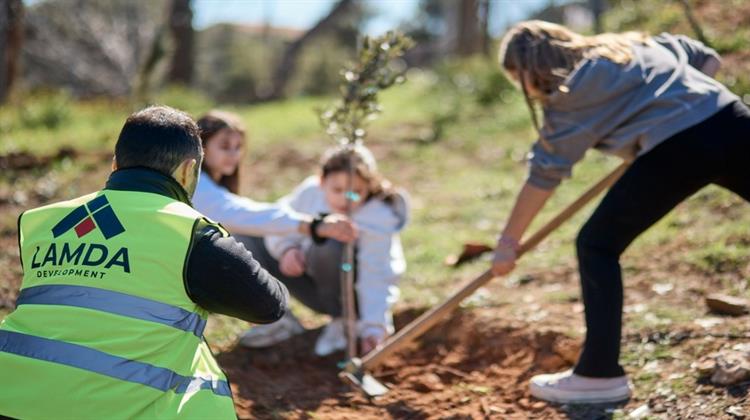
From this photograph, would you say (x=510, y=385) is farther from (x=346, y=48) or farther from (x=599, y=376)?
(x=346, y=48)

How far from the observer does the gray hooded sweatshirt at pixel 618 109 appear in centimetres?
358

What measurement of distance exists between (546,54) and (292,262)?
5.70 ft

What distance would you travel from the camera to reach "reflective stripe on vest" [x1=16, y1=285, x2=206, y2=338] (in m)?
2.50

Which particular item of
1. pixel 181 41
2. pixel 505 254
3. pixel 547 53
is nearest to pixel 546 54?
pixel 547 53

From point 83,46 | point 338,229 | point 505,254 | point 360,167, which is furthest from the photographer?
point 83,46

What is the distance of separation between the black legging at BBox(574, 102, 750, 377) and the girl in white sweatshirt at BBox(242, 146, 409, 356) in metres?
1.21

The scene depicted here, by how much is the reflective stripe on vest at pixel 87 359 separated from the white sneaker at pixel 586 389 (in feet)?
6.11

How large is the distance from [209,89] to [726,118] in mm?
29651

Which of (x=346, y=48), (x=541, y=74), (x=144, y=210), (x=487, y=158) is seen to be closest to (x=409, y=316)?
(x=541, y=74)

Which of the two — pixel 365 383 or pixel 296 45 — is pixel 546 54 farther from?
pixel 296 45

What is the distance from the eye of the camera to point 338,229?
4195 mm

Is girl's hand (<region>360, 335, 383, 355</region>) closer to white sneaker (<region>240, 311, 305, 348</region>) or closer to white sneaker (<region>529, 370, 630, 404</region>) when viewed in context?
white sneaker (<region>240, 311, 305, 348</region>)

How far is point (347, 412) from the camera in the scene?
4.16 m

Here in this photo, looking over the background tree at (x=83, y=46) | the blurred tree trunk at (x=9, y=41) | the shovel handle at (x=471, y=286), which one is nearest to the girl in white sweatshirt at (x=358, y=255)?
the shovel handle at (x=471, y=286)
